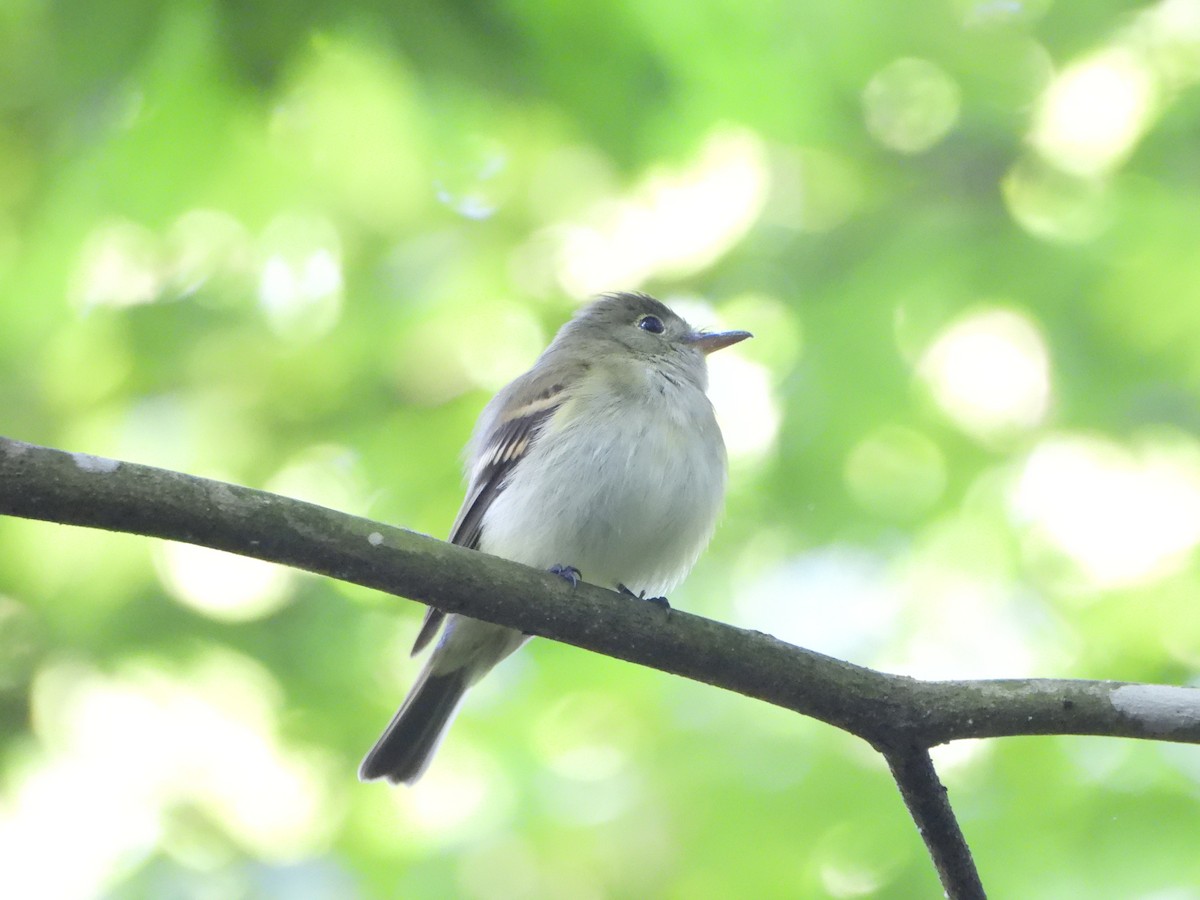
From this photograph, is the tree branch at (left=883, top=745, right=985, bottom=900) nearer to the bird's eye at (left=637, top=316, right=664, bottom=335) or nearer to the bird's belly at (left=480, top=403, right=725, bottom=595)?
the bird's belly at (left=480, top=403, right=725, bottom=595)

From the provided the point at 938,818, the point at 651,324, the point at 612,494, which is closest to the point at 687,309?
the point at 651,324

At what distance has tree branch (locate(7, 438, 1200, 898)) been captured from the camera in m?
2.71

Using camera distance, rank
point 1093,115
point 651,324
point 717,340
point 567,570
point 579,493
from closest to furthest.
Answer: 1. point 567,570
2. point 579,493
3. point 717,340
4. point 651,324
5. point 1093,115

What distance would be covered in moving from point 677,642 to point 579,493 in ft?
4.93

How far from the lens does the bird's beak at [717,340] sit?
5.75 m

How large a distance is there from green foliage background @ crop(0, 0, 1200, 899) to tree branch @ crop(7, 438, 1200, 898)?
97.9 inches

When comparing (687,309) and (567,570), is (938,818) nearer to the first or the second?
(567,570)

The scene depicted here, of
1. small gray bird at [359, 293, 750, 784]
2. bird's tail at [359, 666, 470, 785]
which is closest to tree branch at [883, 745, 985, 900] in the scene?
small gray bird at [359, 293, 750, 784]

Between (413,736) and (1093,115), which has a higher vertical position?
(1093,115)

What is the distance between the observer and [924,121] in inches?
257

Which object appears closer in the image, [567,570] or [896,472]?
[567,570]

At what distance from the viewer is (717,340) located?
18.9 feet

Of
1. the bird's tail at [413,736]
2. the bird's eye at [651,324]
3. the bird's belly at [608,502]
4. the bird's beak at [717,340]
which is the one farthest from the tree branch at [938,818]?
the bird's eye at [651,324]

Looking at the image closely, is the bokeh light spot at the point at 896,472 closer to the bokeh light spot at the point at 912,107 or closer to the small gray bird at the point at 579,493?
the small gray bird at the point at 579,493
